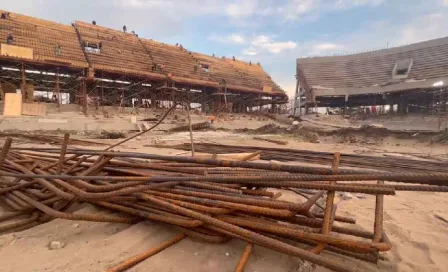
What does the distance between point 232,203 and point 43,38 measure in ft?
90.4

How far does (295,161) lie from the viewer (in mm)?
6969

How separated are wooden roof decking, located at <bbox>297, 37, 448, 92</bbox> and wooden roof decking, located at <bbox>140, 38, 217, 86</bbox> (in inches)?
578

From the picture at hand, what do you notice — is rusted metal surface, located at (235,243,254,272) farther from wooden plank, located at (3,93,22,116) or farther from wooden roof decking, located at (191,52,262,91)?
wooden roof decking, located at (191,52,262,91)

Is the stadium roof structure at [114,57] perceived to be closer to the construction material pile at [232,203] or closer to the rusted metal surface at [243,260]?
the construction material pile at [232,203]

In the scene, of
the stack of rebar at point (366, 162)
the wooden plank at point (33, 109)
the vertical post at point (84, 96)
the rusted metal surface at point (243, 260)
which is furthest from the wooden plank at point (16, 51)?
the rusted metal surface at point (243, 260)

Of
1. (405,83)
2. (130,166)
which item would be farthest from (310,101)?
(130,166)

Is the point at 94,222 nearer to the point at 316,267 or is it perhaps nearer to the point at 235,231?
the point at 235,231

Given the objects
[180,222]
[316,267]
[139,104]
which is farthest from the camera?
[139,104]

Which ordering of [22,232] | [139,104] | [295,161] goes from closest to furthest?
[22,232] < [295,161] < [139,104]

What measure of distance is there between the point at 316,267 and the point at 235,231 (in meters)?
0.64

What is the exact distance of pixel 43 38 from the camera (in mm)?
23078

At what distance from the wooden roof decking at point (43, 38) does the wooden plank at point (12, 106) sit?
431 cm

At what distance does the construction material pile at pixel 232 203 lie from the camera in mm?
1790

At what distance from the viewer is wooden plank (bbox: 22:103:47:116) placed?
59.7ft
